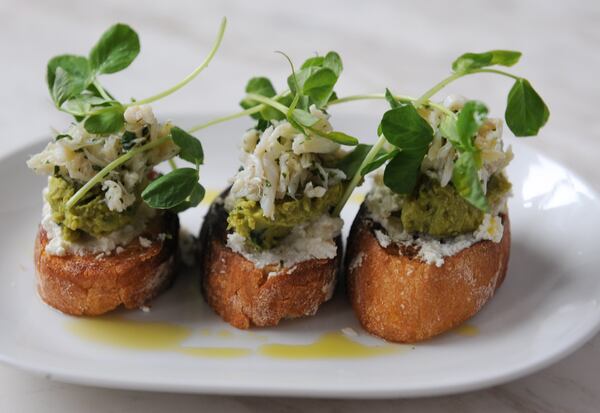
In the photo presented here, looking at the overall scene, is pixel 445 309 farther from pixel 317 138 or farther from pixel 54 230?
pixel 54 230

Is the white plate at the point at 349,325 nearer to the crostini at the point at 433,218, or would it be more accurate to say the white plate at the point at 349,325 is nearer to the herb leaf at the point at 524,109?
the crostini at the point at 433,218

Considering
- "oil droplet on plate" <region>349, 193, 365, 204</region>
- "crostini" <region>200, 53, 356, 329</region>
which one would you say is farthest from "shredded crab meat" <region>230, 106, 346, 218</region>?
"oil droplet on plate" <region>349, 193, 365, 204</region>

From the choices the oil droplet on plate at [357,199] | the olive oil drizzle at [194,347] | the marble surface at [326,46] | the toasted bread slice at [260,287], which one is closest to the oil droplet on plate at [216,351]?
the olive oil drizzle at [194,347]

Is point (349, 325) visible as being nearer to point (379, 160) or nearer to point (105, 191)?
point (379, 160)

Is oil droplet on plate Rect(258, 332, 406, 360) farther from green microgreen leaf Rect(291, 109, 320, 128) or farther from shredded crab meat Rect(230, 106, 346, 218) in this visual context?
green microgreen leaf Rect(291, 109, 320, 128)

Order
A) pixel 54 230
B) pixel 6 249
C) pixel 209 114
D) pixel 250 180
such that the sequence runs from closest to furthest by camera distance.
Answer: pixel 250 180 → pixel 54 230 → pixel 6 249 → pixel 209 114

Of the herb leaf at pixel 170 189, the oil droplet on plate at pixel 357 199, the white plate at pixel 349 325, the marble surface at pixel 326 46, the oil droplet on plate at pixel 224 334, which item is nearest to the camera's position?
the white plate at pixel 349 325

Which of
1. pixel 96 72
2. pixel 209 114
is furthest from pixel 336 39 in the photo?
pixel 96 72

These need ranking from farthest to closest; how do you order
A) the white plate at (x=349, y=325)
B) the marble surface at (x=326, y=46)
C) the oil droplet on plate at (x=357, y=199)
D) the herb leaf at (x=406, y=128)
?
the marble surface at (x=326, y=46) < the oil droplet on plate at (x=357, y=199) < the herb leaf at (x=406, y=128) < the white plate at (x=349, y=325)
